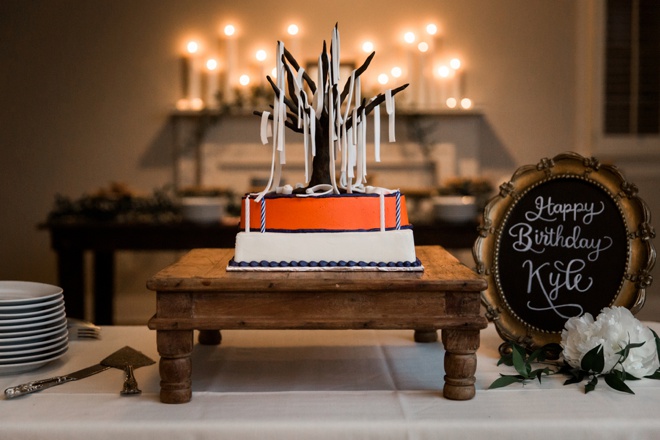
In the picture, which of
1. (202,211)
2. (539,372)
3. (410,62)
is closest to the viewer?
(539,372)

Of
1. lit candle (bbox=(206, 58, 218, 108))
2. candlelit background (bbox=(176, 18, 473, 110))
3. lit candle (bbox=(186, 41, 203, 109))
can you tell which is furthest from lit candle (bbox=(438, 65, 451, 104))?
lit candle (bbox=(186, 41, 203, 109))

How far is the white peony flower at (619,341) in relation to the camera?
1174 mm

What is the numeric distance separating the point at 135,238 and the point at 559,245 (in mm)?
2296

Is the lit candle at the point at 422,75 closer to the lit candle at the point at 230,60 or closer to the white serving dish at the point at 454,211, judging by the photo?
the lit candle at the point at 230,60

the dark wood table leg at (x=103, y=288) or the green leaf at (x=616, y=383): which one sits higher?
the green leaf at (x=616, y=383)

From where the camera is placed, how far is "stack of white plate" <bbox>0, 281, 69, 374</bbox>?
3.98 ft

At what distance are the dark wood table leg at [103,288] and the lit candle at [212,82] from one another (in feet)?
4.53

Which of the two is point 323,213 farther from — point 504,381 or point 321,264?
point 504,381

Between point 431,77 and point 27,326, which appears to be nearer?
point 27,326

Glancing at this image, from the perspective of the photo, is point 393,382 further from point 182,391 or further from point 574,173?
point 574,173

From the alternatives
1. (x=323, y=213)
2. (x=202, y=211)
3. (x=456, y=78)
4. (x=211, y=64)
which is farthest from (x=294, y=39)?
(x=323, y=213)

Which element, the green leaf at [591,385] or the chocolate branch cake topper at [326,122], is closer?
the green leaf at [591,385]

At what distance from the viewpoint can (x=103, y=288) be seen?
158 inches

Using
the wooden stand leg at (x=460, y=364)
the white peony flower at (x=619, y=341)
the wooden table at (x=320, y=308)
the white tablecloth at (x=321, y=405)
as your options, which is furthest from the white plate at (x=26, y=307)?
the white peony flower at (x=619, y=341)
